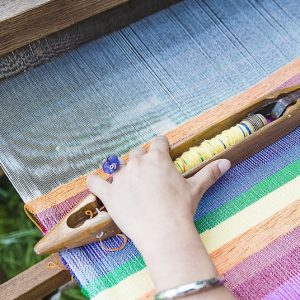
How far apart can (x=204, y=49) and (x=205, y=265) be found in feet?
2.25


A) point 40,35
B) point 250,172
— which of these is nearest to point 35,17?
point 40,35

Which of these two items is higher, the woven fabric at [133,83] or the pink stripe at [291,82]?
the woven fabric at [133,83]

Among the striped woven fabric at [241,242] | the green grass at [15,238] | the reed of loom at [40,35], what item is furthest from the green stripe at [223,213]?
the green grass at [15,238]

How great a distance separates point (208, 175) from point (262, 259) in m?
0.17

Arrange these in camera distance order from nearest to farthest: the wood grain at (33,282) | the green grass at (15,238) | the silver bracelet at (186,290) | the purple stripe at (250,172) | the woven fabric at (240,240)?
the silver bracelet at (186,290) < the woven fabric at (240,240) < the purple stripe at (250,172) < the wood grain at (33,282) < the green grass at (15,238)

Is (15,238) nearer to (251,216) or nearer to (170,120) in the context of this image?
(170,120)

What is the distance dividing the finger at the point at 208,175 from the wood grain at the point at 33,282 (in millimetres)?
353

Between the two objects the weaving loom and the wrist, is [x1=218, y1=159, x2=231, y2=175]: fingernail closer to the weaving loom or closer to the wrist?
the weaving loom

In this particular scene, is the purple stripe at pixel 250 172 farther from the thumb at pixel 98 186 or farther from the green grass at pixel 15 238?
the green grass at pixel 15 238

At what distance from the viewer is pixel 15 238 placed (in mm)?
1968

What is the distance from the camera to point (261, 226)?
3.56 feet

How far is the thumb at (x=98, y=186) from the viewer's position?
3.44ft

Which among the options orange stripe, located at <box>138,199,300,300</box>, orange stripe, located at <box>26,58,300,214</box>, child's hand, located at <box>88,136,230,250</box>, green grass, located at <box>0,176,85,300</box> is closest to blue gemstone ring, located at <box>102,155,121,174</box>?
child's hand, located at <box>88,136,230,250</box>

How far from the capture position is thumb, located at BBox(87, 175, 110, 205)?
105cm
